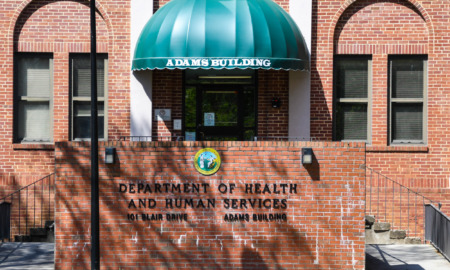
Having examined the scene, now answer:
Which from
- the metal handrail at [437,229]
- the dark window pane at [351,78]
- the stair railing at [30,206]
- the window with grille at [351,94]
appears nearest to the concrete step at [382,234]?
the metal handrail at [437,229]

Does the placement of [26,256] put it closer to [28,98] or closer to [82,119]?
[82,119]

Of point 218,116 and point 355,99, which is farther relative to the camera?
point 218,116

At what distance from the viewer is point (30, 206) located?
15.5 meters

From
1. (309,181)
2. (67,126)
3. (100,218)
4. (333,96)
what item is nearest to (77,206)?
(100,218)

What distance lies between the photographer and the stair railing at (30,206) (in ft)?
50.6

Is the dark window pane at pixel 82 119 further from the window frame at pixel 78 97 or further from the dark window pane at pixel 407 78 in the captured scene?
the dark window pane at pixel 407 78

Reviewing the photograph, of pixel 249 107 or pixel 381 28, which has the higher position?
pixel 381 28

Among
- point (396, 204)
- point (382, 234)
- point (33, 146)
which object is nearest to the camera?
point (382, 234)

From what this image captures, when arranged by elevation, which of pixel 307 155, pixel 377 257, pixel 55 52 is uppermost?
pixel 55 52

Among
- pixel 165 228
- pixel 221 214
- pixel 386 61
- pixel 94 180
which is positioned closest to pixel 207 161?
pixel 221 214

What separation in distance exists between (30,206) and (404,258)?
8309 millimetres

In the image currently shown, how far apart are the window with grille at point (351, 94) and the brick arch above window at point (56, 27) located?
5.49 metres

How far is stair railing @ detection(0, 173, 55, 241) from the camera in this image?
1543cm

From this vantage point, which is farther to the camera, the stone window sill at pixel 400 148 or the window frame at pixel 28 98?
the window frame at pixel 28 98
